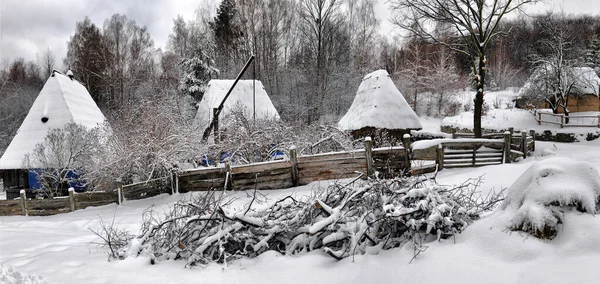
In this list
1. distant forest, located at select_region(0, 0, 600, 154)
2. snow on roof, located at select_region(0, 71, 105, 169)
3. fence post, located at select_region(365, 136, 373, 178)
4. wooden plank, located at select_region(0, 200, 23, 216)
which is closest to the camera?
fence post, located at select_region(365, 136, 373, 178)

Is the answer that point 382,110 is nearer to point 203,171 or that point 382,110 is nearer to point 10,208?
point 203,171

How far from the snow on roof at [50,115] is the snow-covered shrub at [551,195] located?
18.0 m

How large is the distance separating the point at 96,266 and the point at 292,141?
9494 mm

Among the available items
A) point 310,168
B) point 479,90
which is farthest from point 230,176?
point 479,90

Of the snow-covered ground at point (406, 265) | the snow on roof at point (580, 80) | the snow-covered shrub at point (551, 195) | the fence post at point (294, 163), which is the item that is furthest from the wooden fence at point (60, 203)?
the snow on roof at point (580, 80)

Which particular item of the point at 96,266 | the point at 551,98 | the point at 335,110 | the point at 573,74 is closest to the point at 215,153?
the point at 96,266

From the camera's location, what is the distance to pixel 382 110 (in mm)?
18484

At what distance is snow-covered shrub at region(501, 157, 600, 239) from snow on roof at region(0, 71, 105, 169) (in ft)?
59.0

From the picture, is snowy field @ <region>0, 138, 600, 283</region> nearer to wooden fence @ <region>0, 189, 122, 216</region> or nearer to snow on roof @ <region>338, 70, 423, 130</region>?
wooden fence @ <region>0, 189, 122, 216</region>

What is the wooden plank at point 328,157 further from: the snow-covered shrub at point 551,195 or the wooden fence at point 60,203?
the snow-covered shrub at point 551,195

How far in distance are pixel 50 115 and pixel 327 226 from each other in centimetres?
1976

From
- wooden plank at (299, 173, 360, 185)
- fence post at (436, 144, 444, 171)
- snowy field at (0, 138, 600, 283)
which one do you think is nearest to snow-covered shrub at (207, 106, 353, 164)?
wooden plank at (299, 173, 360, 185)

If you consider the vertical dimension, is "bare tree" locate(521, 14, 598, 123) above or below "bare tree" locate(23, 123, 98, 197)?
above

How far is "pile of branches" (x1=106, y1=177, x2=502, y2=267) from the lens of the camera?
142 inches
